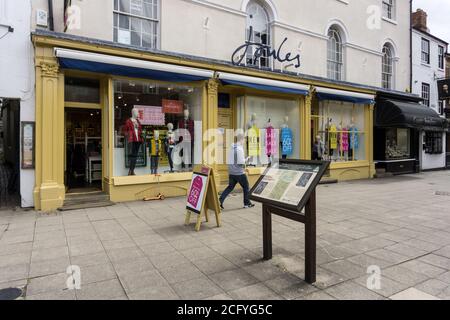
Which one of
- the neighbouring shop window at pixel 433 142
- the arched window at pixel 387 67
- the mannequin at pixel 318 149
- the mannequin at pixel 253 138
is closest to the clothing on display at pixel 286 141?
the mannequin at pixel 253 138

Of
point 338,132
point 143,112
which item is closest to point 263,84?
point 143,112

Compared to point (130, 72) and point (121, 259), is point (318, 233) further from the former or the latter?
point (130, 72)

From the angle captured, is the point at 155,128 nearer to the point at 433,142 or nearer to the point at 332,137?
the point at 332,137

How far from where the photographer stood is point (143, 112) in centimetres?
907

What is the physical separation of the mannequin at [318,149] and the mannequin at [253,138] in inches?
116

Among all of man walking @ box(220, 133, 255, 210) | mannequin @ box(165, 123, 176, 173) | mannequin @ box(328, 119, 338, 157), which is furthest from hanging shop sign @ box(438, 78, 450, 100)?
mannequin @ box(165, 123, 176, 173)

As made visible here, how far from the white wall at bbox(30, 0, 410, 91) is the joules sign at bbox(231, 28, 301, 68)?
0.83 ft

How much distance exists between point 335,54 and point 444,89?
371 inches

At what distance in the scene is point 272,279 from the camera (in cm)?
376

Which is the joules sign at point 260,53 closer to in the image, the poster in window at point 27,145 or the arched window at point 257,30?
the arched window at point 257,30

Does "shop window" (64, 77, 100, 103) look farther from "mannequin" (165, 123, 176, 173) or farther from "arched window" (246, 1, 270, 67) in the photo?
"arched window" (246, 1, 270, 67)

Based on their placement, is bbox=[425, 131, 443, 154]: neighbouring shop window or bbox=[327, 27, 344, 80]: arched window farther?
bbox=[425, 131, 443, 154]: neighbouring shop window

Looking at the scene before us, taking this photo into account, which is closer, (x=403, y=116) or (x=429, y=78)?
Answer: (x=403, y=116)

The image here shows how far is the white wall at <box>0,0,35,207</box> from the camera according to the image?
24.3ft
